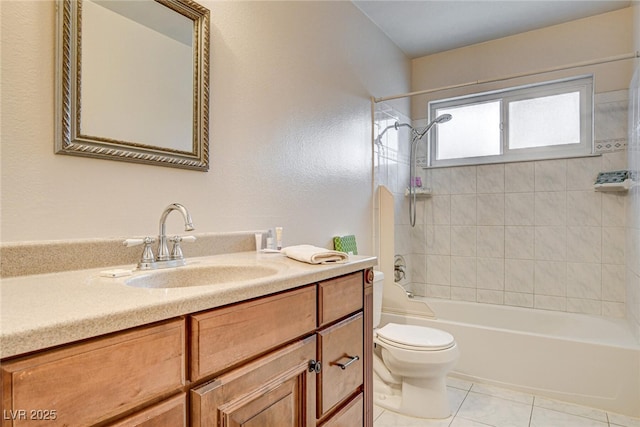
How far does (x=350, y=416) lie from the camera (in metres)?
1.27

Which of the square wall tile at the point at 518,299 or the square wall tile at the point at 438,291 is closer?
the square wall tile at the point at 518,299

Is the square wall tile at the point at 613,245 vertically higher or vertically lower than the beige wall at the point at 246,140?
lower

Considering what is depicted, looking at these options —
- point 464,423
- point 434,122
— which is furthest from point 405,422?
point 434,122

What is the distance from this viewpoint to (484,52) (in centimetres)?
297

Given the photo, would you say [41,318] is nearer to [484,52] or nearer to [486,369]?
[486,369]

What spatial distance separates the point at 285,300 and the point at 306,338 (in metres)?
0.17

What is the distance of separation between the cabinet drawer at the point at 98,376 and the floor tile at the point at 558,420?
77.9 inches

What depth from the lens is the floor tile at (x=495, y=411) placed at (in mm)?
1862

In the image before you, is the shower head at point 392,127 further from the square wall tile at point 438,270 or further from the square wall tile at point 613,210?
the square wall tile at point 613,210

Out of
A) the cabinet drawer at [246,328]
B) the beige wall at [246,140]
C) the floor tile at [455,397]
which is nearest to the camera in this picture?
the cabinet drawer at [246,328]

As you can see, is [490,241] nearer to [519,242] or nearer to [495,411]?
[519,242]

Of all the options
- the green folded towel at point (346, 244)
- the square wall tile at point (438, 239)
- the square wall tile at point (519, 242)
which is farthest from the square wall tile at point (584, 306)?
the green folded towel at point (346, 244)

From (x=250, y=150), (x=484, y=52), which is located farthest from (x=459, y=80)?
(x=250, y=150)

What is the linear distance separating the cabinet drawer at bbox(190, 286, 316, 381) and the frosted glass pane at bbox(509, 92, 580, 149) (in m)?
2.60
